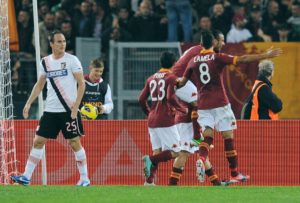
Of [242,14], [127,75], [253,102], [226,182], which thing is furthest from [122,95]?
[226,182]

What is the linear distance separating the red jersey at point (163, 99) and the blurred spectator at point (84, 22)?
697 cm

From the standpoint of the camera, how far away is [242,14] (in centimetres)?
2505

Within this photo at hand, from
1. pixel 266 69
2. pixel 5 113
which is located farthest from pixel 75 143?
pixel 266 69

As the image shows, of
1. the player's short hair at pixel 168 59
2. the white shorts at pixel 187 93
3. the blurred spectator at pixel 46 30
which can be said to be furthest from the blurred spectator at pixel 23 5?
the player's short hair at pixel 168 59

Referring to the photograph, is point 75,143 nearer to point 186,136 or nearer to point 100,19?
point 186,136

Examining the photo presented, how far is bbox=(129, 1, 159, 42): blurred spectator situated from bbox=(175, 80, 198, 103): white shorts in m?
6.01

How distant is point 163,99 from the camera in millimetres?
18969

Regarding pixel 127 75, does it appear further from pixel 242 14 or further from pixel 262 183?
pixel 262 183

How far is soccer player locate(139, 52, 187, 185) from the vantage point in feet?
61.8

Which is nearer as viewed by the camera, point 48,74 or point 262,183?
point 48,74

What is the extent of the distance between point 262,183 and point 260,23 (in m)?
5.93

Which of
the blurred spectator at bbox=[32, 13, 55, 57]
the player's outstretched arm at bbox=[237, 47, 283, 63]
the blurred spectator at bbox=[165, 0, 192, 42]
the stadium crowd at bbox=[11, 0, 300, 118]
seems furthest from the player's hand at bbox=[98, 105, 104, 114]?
the blurred spectator at bbox=[32, 13, 55, 57]

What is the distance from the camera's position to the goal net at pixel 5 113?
19953 mm

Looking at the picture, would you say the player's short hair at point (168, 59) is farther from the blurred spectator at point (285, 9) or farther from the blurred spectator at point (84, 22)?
the blurred spectator at point (84, 22)
